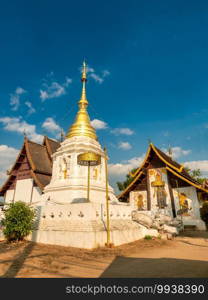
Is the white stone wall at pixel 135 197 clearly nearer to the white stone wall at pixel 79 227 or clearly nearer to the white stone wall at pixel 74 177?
the white stone wall at pixel 74 177

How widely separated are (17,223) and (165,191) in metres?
13.3

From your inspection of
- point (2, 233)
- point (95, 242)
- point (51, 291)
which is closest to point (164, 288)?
point (51, 291)

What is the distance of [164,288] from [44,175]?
53.1 feet

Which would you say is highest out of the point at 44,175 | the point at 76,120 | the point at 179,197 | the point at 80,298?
the point at 76,120

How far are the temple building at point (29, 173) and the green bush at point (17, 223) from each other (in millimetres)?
7728

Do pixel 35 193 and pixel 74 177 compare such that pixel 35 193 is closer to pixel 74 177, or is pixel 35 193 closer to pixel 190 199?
pixel 74 177

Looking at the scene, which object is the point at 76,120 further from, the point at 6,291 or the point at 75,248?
the point at 6,291

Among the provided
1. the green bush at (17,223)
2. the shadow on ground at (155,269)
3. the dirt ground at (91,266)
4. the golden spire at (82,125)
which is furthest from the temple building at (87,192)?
the shadow on ground at (155,269)

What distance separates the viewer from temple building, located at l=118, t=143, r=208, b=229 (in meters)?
16.1

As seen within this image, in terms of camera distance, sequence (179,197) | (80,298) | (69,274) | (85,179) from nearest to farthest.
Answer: (80,298) → (69,274) → (85,179) → (179,197)

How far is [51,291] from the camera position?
3.20m

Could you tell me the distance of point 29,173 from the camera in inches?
739

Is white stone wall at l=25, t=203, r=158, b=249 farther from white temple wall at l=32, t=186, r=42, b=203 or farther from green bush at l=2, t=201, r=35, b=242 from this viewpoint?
white temple wall at l=32, t=186, r=42, b=203

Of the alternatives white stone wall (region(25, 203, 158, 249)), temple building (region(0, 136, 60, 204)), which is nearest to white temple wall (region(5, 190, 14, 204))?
temple building (region(0, 136, 60, 204))
